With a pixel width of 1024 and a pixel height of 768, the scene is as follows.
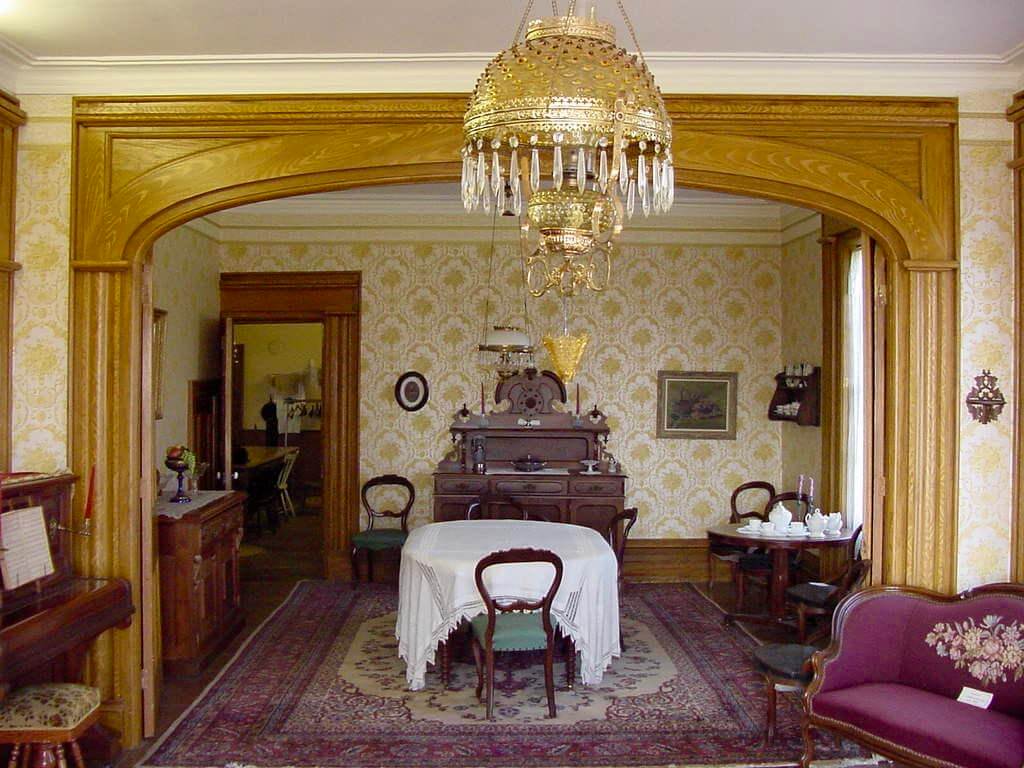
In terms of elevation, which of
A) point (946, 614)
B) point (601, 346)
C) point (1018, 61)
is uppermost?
point (1018, 61)

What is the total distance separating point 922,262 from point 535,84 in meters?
3.18

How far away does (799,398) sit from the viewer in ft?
28.3

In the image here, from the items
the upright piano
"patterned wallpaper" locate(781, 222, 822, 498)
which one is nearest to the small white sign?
"patterned wallpaper" locate(781, 222, 822, 498)

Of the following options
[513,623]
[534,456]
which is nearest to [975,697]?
[513,623]

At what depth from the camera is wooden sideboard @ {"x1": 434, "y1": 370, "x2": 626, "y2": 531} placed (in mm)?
8648

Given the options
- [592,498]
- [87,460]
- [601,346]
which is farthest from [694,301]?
[87,460]

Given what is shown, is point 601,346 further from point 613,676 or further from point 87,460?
point 87,460

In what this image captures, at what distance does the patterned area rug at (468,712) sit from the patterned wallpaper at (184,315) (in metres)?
2.10

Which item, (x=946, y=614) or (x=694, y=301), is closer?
(x=946, y=614)

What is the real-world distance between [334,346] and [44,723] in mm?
5585

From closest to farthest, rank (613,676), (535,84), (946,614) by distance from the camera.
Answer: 1. (535,84)
2. (946,614)
3. (613,676)

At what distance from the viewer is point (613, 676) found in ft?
20.5

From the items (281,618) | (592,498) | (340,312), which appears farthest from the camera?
(340,312)

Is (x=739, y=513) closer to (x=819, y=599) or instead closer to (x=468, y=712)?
(x=819, y=599)
